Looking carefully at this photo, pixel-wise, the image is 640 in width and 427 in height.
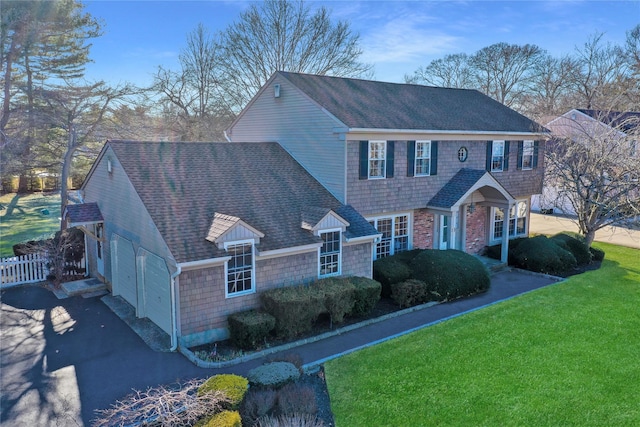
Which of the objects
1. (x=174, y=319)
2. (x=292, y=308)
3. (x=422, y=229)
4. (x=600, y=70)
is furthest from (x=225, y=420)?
(x=600, y=70)

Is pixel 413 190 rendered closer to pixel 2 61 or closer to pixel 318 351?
pixel 318 351

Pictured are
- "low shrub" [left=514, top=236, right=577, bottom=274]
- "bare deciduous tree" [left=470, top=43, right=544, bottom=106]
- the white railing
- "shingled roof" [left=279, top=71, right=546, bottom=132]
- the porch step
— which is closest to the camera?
the porch step

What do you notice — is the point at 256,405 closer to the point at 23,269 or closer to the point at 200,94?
the point at 23,269

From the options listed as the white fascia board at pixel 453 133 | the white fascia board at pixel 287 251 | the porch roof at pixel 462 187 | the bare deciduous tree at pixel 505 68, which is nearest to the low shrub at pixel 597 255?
the porch roof at pixel 462 187

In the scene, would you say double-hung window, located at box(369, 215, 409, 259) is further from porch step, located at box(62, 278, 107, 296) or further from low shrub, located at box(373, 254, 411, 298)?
porch step, located at box(62, 278, 107, 296)

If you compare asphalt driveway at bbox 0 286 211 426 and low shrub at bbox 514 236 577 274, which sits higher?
low shrub at bbox 514 236 577 274

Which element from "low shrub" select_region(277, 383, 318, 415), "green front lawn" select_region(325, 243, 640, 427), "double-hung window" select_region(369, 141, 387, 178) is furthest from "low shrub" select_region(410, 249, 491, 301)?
"low shrub" select_region(277, 383, 318, 415)

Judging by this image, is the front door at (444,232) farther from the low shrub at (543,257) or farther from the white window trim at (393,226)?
the low shrub at (543,257)
